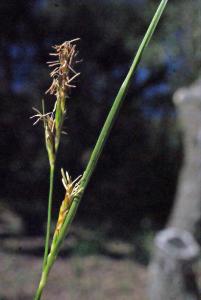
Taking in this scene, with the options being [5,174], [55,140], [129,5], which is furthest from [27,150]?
[55,140]

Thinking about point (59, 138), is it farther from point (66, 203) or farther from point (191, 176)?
point (191, 176)

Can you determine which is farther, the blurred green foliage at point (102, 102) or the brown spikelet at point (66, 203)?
the blurred green foliage at point (102, 102)

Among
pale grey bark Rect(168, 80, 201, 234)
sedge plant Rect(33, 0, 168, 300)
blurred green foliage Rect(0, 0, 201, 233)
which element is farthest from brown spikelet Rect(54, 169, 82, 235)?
blurred green foliage Rect(0, 0, 201, 233)

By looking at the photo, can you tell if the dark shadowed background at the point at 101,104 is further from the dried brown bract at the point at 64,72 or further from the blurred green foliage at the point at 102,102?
the dried brown bract at the point at 64,72

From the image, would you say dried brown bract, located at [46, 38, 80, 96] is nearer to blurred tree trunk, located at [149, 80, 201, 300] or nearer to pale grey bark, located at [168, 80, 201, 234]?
blurred tree trunk, located at [149, 80, 201, 300]

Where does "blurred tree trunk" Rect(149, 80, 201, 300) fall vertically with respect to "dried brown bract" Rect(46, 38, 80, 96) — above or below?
below

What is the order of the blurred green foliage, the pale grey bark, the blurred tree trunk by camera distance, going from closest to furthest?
the blurred tree trunk
the pale grey bark
the blurred green foliage

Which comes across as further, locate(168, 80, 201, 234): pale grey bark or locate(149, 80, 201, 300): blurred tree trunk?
locate(168, 80, 201, 234): pale grey bark

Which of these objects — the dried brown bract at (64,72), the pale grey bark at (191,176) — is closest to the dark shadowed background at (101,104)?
the pale grey bark at (191,176)
